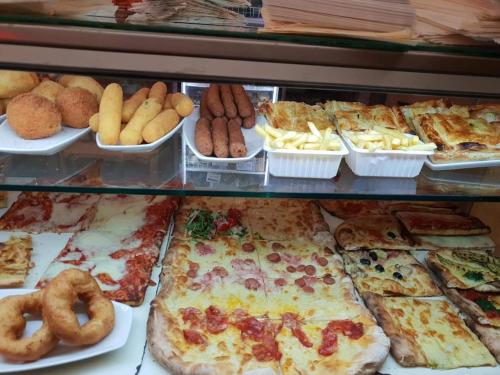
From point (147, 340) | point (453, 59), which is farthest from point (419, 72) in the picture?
point (147, 340)

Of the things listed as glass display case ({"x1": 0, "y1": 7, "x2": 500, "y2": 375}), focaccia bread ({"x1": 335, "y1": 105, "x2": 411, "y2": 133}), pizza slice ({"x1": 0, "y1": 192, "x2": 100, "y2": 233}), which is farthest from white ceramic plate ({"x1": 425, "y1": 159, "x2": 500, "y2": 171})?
pizza slice ({"x1": 0, "y1": 192, "x2": 100, "y2": 233})

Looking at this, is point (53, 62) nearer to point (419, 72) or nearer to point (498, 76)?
point (419, 72)

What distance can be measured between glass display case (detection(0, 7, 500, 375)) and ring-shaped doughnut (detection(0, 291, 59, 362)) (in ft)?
0.31

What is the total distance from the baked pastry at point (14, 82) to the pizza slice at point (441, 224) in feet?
7.94

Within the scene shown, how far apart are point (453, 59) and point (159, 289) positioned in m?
1.76

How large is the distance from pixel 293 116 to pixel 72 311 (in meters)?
1.44

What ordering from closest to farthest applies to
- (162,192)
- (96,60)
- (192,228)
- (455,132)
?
(96,60)
(162,192)
(455,132)
(192,228)

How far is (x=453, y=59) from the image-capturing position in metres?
1.85

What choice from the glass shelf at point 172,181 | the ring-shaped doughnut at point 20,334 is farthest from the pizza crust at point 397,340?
the ring-shaped doughnut at point 20,334

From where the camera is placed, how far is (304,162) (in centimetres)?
207

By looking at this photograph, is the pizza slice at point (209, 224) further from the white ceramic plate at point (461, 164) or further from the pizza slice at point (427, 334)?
the white ceramic plate at point (461, 164)

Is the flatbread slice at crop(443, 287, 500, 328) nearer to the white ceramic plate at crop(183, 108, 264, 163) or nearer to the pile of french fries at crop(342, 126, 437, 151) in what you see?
the pile of french fries at crop(342, 126, 437, 151)

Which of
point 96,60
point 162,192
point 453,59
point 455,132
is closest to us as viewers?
point 96,60

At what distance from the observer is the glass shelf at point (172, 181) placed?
6.46 feet
